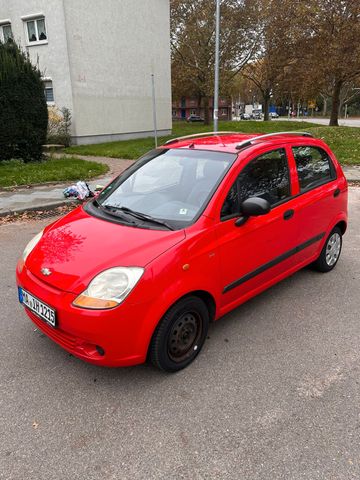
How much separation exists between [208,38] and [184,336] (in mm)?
30088

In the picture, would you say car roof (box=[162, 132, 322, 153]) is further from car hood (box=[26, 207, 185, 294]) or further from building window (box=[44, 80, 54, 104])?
building window (box=[44, 80, 54, 104])

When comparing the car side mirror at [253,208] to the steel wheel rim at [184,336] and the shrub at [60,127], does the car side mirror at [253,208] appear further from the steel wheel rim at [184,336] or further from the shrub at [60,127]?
the shrub at [60,127]

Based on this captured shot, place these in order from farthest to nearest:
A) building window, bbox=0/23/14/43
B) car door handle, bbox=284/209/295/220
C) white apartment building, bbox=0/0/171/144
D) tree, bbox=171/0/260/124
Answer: tree, bbox=171/0/260/124, building window, bbox=0/23/14/43, white apartment building, bbox=0/0/171/144, car door handle, bbox=284/209/295/220

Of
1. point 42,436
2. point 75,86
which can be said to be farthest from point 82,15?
point 42,436

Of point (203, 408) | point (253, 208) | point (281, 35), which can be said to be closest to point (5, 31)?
point (281, 35)

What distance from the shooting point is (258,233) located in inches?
130

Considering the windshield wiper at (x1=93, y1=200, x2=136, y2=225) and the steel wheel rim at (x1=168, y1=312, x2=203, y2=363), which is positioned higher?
the windshield wiper at (x1=93, y1=200, x2=136, y2=225)

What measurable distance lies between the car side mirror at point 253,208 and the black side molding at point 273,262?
493mm

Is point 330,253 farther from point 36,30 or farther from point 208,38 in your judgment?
point 208,38

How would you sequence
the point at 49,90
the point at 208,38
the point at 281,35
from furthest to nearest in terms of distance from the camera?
the point at 208,38
the point at 281,35
the point at 49,90

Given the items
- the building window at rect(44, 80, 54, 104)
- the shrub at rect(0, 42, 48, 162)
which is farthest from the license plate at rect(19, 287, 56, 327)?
the building window at rect(44, 80, 54, 104)

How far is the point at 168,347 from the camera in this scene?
2.75 metres

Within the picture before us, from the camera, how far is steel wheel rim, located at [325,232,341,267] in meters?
4.51

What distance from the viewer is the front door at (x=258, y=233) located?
3092mm
